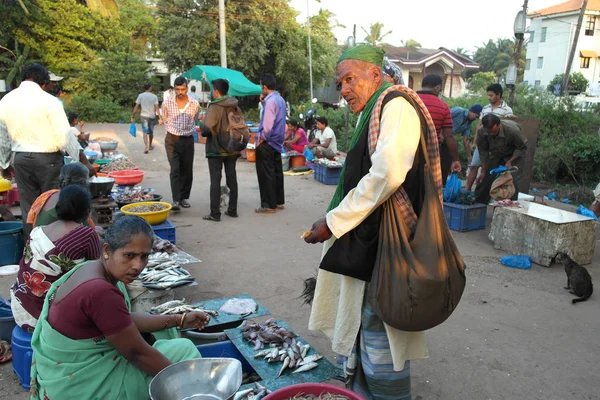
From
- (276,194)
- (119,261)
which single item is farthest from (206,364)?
(276,194)

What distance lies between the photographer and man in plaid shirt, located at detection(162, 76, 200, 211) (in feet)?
25.5

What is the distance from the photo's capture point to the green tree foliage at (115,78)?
88.4 ft

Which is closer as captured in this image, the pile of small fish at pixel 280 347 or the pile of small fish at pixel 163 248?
the pile of small fish at pixel 280 347

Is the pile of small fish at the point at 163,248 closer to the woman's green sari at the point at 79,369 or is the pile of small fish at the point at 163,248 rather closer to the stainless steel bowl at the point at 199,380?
the woman's green sari at the point at 79,369

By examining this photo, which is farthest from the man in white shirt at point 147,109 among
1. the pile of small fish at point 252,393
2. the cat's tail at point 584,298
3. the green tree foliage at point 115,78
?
the green tree foliage at point 115,78

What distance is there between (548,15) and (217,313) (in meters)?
46.3

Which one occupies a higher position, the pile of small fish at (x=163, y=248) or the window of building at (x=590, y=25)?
the window of building at (x=590, y=25)

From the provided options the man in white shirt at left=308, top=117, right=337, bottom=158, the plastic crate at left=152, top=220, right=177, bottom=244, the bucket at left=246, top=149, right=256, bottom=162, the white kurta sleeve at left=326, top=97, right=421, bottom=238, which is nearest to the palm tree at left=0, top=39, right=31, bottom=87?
the bucket at left=246, top=149, right=256, bottom=162

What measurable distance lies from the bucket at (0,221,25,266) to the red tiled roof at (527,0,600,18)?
4406cm

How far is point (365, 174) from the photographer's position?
7.97ft

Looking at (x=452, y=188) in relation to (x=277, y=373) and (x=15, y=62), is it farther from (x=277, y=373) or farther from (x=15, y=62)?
(x=15, y=62)

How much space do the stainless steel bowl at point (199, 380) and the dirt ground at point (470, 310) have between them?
1585 mm

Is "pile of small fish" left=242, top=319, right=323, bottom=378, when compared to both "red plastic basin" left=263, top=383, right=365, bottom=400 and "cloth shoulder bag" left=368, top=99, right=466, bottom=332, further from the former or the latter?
"cloth shoulder bag" left=368, top=99, right=466, bottom=332

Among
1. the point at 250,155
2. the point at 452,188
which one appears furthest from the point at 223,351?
the point at 250,155
